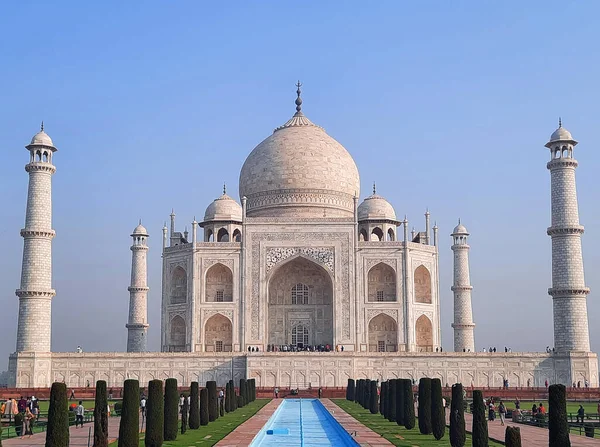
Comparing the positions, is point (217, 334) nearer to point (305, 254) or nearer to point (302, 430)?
point (305, 254)

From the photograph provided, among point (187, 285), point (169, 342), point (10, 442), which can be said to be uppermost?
point (187, 285)

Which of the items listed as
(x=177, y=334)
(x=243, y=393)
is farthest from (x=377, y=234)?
(x=243, y=393)

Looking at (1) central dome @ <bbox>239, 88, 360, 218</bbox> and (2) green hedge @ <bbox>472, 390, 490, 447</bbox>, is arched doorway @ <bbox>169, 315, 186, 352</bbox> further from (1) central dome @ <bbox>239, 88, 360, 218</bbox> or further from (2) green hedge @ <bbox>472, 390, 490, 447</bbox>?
Answer: (2) green hedge @ <bbox>472, 390, 490, 447</bbox>

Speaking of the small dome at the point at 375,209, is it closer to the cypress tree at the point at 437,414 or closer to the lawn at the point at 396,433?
the lawn at the point at 396,433

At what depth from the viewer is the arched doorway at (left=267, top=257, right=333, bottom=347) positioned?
1190 inches

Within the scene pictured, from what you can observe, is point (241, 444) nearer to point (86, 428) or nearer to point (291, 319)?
point (86, 428)

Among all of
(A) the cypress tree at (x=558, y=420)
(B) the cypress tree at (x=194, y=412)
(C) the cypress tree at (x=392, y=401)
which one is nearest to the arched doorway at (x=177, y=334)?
(C) the cypress tree at (x=392, y=401)

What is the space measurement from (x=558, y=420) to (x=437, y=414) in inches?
156

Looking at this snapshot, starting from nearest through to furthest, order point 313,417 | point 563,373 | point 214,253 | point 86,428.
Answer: point 86,428, point 313,417, point 563,373, point 214,253

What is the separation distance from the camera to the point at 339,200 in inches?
1289

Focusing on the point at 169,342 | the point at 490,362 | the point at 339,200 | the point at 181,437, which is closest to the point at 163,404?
the point at 181,437

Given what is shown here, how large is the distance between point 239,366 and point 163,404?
13006 millimetres

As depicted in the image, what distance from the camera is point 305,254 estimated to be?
29547 mm

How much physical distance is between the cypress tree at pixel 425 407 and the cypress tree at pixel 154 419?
4.30 m
